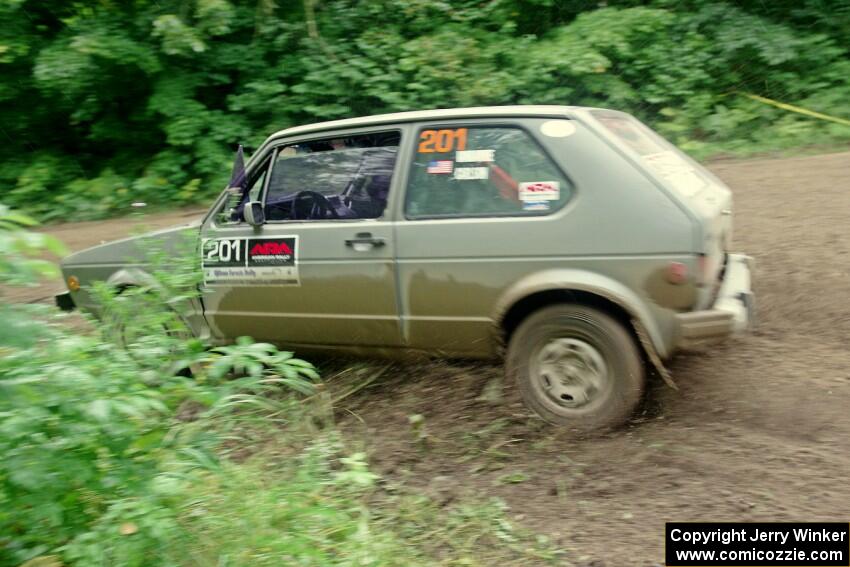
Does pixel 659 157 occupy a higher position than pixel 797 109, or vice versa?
pixel 659 157

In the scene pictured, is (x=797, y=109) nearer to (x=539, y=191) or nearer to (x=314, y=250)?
(x=539, y=191)

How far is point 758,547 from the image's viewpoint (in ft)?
9.78

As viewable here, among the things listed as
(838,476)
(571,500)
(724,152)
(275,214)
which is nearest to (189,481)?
(571,500)

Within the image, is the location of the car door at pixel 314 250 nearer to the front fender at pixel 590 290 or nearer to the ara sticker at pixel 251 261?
the ara sticker at pixel 251 261

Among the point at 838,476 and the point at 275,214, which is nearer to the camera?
the point at 838,476

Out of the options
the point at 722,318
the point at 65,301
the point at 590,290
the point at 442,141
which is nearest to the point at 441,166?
the point at 442,141

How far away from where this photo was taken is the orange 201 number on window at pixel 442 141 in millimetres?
4188

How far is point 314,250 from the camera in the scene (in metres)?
4.48

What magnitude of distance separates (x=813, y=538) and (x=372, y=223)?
266cm

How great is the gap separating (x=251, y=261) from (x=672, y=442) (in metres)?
2.67

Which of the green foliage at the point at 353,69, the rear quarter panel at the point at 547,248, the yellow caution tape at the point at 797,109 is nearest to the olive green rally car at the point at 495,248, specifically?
the rear quarter panel at the point at 547,248

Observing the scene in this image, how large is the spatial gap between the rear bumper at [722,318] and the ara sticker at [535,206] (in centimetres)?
87

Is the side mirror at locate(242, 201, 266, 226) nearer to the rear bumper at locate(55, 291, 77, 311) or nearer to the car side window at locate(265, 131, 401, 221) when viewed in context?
the car side window at locate(265, 131, 401, 221)

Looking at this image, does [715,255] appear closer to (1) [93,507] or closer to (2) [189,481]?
(2) [189,481]
